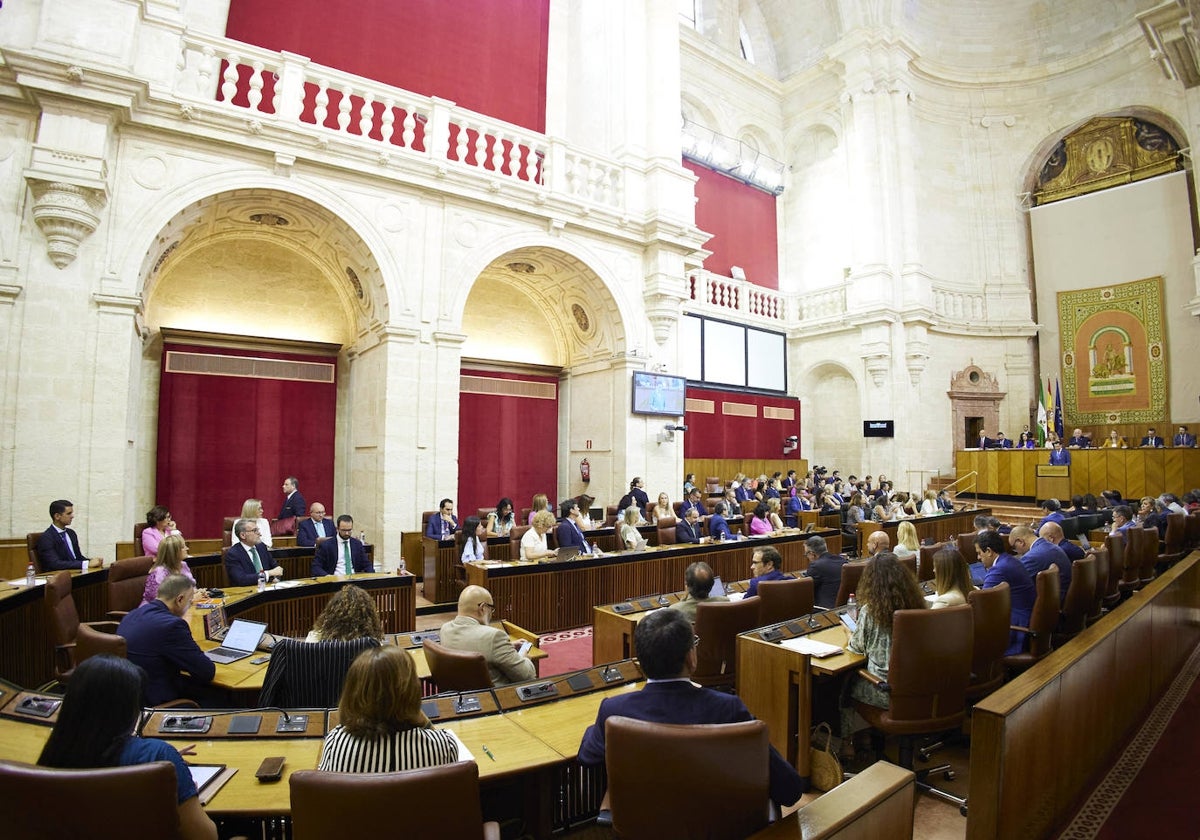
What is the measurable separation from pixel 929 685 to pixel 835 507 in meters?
7.91

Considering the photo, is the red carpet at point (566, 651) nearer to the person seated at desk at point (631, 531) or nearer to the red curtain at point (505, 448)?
the person seated at desk at point (631, 531)

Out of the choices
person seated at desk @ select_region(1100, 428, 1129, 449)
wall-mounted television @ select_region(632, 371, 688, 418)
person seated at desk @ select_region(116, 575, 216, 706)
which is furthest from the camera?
person seated at desk @ select_region(1100, 428, 1129, 449)

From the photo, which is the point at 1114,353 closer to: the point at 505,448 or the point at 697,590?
the point at 505,448

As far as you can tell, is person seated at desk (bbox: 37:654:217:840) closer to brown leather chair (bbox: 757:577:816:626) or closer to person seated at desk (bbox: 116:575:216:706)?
person seated at desk (bbox: 116:575:216:706)

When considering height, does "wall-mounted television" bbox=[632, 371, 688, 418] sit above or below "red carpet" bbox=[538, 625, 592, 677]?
above

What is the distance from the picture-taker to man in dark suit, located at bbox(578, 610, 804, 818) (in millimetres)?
1721

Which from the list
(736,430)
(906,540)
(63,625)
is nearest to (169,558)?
(63,625)

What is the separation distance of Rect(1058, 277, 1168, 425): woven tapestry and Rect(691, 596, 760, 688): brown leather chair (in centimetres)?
1516

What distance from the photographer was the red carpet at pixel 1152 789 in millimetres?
2568

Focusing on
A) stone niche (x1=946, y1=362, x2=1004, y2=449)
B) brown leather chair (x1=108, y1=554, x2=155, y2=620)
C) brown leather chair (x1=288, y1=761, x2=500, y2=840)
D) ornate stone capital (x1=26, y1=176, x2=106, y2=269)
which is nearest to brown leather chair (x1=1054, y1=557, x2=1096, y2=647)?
brown leather chair (x1=288, y1=761, x2=500, y2=840)

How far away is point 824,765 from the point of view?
286cm

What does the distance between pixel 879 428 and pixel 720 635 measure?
1212 cm

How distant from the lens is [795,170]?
55.2 feet

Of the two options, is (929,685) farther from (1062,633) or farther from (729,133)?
(729,133)
